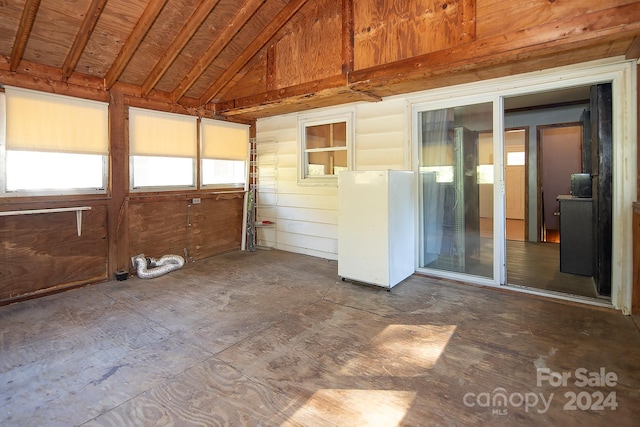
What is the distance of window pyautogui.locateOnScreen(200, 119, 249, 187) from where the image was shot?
5.55m

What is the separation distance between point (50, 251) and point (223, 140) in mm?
2971

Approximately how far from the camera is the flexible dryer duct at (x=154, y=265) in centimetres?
446

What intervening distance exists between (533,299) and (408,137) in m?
2.40

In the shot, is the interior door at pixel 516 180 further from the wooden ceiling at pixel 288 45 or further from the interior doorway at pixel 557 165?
the wooden ceiling at pixel 288 45

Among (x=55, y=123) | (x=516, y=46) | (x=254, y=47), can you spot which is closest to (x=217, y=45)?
(x=254, y=47)

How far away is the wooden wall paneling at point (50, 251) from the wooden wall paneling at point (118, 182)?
0.31 ft

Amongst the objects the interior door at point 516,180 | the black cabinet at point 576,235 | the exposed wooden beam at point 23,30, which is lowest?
the black cabinet at point 576,235

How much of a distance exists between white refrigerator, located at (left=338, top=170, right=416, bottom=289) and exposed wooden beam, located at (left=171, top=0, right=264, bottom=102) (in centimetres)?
216

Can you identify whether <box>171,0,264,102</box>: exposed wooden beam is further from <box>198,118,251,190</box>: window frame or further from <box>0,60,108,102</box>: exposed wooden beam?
<box>0,60,108,102</box>: exposed wooden beam

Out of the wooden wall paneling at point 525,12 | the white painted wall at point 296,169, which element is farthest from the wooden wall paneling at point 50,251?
the wooden wall paneling at point 525,12

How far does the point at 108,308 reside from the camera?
11.4 ft

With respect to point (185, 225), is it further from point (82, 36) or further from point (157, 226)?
point (82, 36)

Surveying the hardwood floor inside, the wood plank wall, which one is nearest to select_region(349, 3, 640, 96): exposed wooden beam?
the hardwood floor inside

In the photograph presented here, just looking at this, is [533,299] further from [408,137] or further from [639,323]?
[408,137]
